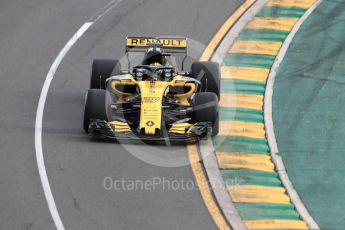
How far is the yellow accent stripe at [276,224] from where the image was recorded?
2000cm

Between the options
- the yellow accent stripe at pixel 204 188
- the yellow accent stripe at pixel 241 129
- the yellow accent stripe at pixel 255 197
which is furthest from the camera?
the yellow accent stripe at pixel 241 129

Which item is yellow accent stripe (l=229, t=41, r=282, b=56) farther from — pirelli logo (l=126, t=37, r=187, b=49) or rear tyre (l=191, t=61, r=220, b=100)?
rear tyre (l=191, t=61, r=220, b=100)

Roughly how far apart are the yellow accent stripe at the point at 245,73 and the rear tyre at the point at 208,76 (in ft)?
6.58

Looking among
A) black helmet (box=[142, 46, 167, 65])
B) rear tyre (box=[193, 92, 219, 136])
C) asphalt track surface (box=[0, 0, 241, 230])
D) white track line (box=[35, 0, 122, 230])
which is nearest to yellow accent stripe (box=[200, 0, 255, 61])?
asphalt track surface (box=[0, 0, 241, 230])

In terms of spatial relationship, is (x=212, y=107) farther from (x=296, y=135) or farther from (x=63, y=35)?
(x=63, y=35)

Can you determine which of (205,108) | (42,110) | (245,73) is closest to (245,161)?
(205,108)

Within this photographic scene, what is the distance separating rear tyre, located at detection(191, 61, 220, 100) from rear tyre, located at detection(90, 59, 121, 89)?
5.83 feet

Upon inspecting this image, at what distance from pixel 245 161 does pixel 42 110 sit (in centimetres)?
514

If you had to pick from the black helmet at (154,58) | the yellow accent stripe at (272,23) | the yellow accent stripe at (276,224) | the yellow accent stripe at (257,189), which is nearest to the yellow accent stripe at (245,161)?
the yellow accent stripe at (257,189)

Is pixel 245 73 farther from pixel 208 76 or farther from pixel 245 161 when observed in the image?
pixel 245 161

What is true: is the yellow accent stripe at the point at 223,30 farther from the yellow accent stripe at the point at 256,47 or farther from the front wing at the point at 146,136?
the front wing at the point at 146,136

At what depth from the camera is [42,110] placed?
2486cm

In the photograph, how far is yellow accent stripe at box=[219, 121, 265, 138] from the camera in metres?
23.7

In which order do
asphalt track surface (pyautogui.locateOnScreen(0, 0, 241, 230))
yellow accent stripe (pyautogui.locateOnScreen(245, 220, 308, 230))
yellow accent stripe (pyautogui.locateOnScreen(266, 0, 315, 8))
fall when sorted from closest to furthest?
yellow accent stripe (pyautogui.locateOnScreen(245, 220, 308, 230))
asphalt track surface (pyautogui.locateOnScreen(0, 0, 241, 230))
yellow accent stripe (pyautogui.locateOnScreen(266, 0, 315, 8))
